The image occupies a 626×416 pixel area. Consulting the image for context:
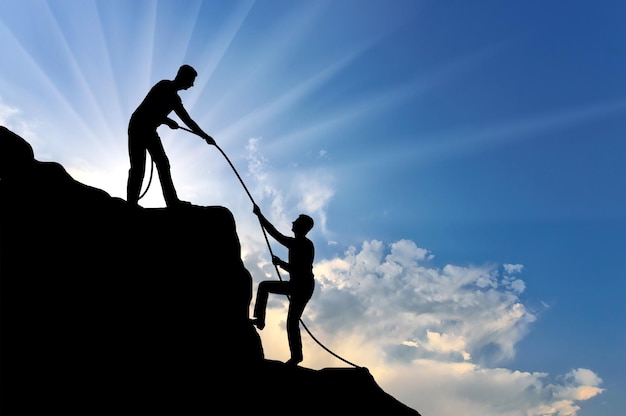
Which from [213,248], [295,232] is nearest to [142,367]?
[213,248]

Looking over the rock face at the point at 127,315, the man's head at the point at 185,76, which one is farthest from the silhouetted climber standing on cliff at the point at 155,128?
the rock face at the point at 127,315

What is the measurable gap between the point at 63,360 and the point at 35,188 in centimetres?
312

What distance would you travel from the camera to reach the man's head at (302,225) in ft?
37.0

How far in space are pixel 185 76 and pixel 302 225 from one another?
14.3 feet

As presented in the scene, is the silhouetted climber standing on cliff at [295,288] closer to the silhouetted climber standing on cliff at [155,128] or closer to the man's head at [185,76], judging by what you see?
the silhouetted climber standing on cliff at [155,128]

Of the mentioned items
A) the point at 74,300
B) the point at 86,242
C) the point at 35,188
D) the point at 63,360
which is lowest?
the point at 63,360

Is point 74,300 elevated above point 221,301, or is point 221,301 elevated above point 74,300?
point 221,301

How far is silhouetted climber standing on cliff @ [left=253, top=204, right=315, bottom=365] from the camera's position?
11.0 metres

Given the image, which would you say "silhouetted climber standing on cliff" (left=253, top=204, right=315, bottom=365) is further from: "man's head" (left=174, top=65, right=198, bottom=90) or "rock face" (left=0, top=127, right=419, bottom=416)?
"man's head" (left=174, top=65, right=198, bottom=90)

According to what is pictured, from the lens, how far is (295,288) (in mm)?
11023

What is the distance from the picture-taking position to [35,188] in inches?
328

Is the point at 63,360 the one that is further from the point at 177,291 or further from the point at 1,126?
the point at 1,126

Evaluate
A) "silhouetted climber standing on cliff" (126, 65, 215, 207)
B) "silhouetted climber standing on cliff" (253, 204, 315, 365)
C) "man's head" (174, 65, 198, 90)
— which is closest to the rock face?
"silhouetted climber standing on cliff" (253, 204, 315, 365)

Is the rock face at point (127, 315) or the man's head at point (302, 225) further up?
the man's head at point (302, 225)
